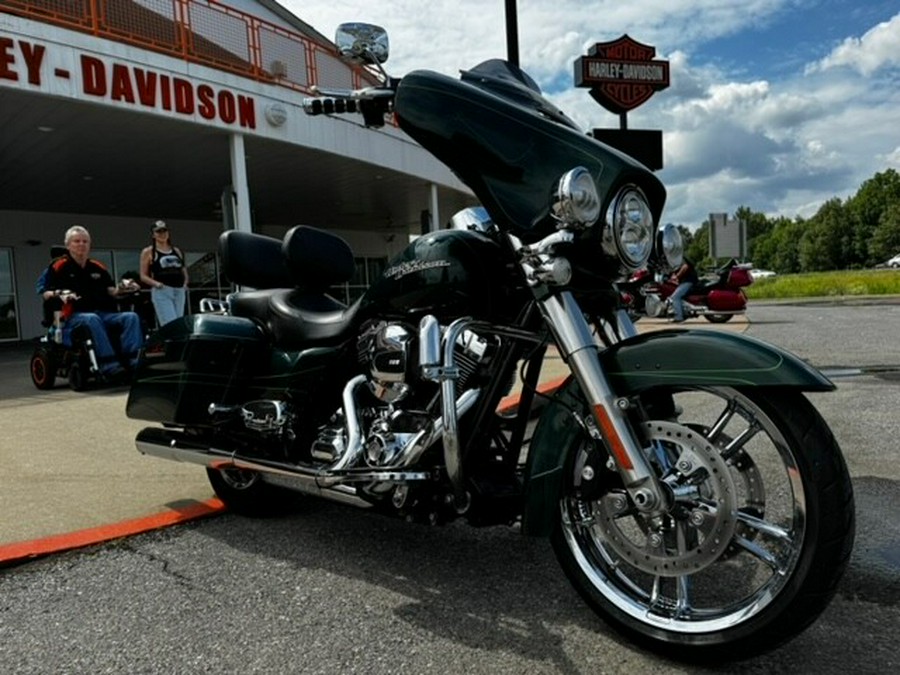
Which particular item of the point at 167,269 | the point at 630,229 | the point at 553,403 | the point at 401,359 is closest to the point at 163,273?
the point at 167,269

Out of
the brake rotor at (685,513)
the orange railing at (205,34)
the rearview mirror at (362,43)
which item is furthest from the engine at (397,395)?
the orange railing at (205,34)

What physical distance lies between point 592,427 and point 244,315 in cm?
189

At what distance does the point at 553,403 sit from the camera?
2.29 meters

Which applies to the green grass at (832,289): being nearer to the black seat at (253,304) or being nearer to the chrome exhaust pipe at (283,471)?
the black seat at (253,304)

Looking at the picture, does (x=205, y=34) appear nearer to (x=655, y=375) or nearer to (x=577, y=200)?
(x=577, y=200)

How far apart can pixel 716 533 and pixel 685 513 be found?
0.10 metres

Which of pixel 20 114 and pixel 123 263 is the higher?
pixel 20 114

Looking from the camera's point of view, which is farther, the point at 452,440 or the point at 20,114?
the point at 20,114

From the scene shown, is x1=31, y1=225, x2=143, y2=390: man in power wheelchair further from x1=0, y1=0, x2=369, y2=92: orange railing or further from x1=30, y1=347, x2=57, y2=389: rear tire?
x1=0, y1=0, x2=369, y2=92: orange railing

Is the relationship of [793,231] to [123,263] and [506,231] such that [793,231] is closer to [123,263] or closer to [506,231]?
[123,263]

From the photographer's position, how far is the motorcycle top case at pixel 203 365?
3197 millimetres

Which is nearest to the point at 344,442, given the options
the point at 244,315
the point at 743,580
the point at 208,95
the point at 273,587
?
the point at 273,587

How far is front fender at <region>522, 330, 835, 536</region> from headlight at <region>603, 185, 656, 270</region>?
25cm

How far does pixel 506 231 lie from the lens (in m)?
2.44
